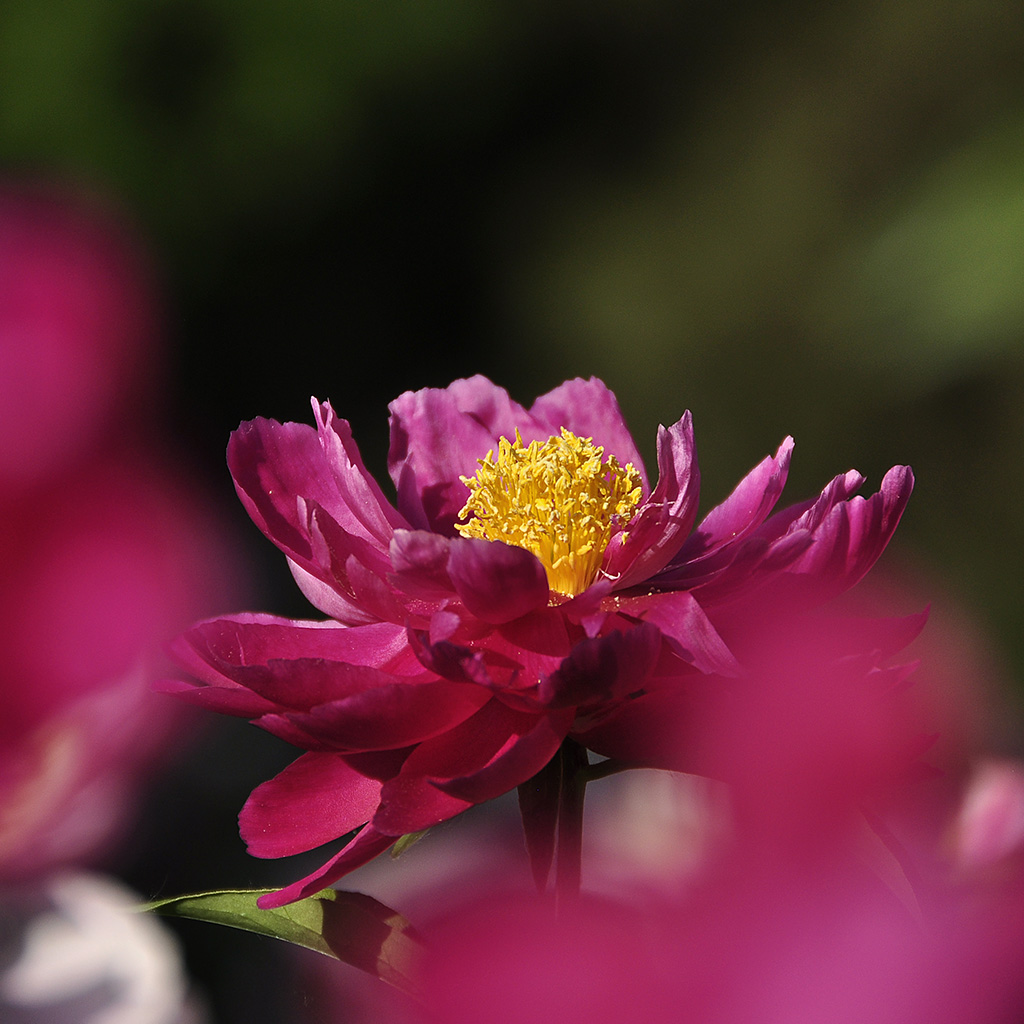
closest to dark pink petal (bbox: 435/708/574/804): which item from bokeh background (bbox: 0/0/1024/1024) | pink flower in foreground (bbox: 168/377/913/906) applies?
pink flower in foreground (bbox: 168/377/913/906)

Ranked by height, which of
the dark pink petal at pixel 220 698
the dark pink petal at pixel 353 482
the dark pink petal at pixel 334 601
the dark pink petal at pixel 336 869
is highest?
the dark pink petal at pixel 353 482

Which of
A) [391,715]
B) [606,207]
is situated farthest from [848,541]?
[606,207]

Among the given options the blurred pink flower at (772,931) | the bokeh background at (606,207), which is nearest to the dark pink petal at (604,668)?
the blurred pink flower at (772,931)

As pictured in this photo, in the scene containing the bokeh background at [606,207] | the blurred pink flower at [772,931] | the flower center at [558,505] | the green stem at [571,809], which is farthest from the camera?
the bokeh background at [606,207]

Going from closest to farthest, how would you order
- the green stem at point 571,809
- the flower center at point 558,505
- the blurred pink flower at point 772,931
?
the blurred pink flower at point 772,931 → the green stem at point 571,809 → the flower center at point 558,505

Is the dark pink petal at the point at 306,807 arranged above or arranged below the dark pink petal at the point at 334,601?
below

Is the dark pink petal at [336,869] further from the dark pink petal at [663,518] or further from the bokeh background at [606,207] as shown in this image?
the bokeh background at [606,207]

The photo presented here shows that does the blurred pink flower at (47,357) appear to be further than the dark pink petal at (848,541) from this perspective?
No

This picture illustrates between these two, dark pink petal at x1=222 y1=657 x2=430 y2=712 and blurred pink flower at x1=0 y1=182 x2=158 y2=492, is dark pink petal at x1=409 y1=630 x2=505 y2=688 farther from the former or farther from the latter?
blurred pink flower at x1=0 y1=182 x2=158 y2=492
